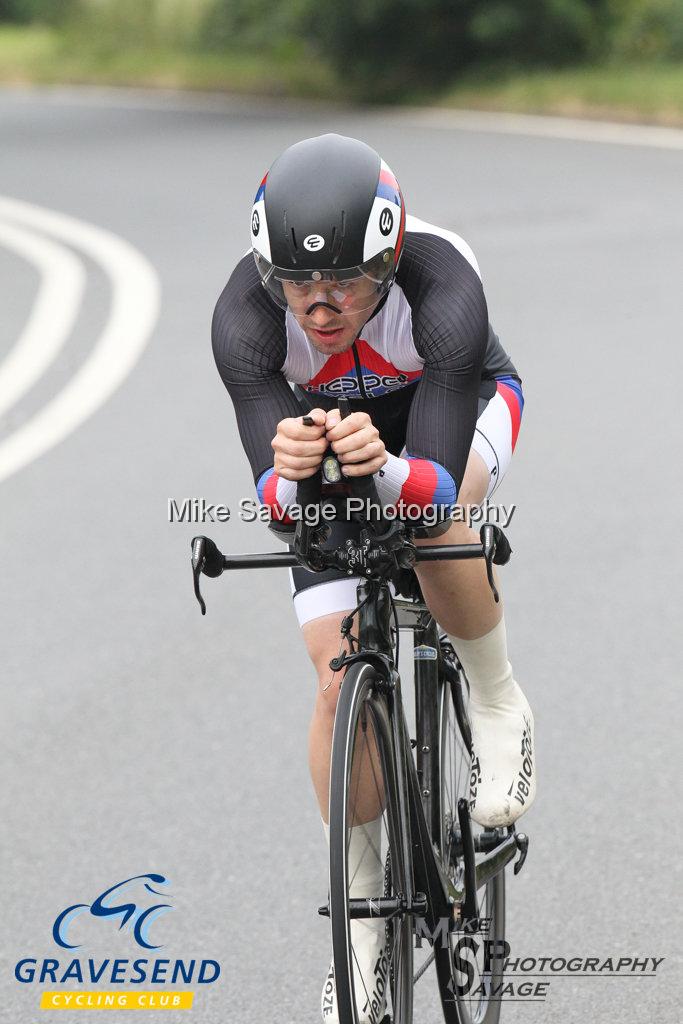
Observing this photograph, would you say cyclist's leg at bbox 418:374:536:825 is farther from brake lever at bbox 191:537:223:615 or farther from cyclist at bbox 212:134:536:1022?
brake lever at bbox 191:537:223:615

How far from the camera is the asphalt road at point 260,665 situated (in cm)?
391

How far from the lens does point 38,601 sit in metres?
6.16

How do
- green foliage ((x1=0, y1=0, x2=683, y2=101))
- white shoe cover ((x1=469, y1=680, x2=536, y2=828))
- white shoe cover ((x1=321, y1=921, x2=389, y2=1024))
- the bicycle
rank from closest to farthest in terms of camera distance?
the bicycle < white shoe cover ((x1=321, y1=921, x2=389, y2=1024)) < white shoe cover ((x1=469, y1=680, x2=536, y2=828)) < green foliage ((x1=0, y1=0, x2=683, y2=101))

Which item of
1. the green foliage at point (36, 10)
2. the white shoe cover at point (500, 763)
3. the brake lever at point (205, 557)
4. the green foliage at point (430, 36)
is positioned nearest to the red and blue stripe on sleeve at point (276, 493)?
the brake lever at point (205, 557)

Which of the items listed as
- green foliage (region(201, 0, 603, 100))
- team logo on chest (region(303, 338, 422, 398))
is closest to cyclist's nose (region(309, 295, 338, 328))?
team logo on chest (region(303, 338, 422, 398))

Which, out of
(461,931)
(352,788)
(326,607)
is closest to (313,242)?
(326,607)

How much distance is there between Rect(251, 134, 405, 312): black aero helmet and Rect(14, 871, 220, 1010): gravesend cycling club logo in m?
1.84

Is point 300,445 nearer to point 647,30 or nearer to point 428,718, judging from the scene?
point 428,718

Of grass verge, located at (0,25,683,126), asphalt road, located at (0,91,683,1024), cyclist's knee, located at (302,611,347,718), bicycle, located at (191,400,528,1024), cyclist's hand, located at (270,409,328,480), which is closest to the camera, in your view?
cyclist's hand, located at (270,409,328,480)

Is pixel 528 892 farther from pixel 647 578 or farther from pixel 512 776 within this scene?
pixel 647 578

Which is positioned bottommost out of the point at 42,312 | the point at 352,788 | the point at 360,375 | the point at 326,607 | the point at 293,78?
the point at 352,788

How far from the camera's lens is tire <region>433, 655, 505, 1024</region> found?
3.25m

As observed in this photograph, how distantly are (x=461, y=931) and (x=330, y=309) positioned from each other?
141cm

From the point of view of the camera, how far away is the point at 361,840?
9.75ft
